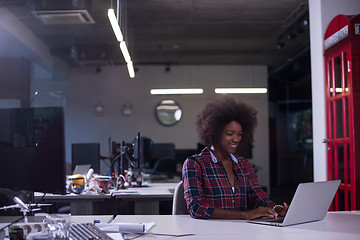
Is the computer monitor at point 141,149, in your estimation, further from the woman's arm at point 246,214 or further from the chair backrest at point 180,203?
the woman's arm at point 246,214

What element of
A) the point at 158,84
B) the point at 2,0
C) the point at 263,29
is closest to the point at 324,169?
the point at 263,29

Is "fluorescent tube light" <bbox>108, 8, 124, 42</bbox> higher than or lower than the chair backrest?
higher

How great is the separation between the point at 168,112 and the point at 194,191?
28.7 feet

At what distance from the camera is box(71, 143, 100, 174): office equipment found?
5.33m

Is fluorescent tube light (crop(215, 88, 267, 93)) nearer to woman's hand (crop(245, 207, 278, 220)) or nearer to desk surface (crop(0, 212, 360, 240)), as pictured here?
desk surface (crop(0, 212, 360, 240))

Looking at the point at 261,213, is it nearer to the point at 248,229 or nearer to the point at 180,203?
the point at 248,229

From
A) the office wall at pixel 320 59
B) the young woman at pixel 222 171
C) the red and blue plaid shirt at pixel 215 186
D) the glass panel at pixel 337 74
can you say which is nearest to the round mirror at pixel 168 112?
the office wall at pixel 320 59

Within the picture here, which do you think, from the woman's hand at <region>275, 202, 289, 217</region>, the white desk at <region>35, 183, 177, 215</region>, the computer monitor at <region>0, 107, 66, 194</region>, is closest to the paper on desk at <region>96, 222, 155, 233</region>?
the computer monitor at <region>0, 107, 66, 194</region>

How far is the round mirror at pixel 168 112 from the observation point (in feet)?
36.7

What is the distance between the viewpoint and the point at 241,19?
8.01 m

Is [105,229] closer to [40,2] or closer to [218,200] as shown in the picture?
[218,200]

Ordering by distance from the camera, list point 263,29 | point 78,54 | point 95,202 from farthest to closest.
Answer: point 78,54 → point 263,29 → point 95,202

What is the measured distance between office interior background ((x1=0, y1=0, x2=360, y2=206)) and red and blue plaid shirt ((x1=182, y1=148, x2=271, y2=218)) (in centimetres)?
469

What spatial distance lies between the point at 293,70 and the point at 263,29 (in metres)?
2.85
